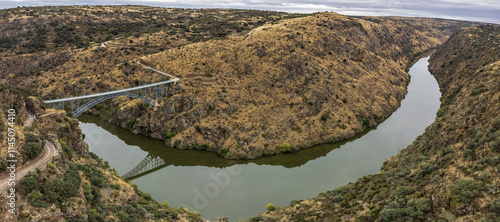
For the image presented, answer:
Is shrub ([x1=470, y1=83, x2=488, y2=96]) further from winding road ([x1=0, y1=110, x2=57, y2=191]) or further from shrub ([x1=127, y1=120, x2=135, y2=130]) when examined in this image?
shrub ([x1=127, y1=120, x2=135, y2=130])

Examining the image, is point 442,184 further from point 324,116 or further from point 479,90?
point 324,116

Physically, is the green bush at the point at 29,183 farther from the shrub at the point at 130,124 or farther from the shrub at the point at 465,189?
the shrub at the point at 130,124

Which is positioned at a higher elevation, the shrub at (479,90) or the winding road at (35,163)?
the shrub at (479,90)

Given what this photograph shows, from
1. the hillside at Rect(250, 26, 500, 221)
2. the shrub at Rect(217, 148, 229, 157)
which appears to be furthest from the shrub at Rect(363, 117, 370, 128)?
the shrub at Rect(217, 148, 229, 157)

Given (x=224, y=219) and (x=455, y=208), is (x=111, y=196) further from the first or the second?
(x=455, y=208)

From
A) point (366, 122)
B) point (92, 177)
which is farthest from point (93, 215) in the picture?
point (366, 122)

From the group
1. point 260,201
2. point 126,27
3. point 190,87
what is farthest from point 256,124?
point 126,27

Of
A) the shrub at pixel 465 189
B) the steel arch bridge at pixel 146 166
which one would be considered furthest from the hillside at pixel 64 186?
the shrub at pixel 465 189
